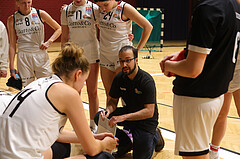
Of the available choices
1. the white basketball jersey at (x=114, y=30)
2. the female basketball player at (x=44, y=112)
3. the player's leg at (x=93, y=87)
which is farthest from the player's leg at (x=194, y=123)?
the player's leg at (x=93, y=87)

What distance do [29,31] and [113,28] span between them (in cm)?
129

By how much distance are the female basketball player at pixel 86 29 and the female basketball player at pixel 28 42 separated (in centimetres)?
51

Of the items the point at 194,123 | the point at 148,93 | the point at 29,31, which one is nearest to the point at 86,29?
the point at 29,31

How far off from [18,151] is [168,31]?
15.3m

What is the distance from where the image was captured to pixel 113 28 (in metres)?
3.29

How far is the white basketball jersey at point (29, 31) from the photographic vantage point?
392 cm

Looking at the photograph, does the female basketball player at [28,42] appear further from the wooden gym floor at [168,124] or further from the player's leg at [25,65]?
the wooden gym floor at [168,124]

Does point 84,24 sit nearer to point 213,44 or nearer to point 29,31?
point 29,31

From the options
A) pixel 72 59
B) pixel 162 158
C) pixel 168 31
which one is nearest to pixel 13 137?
pixel 72 59

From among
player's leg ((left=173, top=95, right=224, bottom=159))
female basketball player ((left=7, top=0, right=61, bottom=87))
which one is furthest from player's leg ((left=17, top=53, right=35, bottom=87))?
player's leg ((left=173, top=95, right=224, bottom=159))

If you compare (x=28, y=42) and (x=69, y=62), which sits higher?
(x=69, y=62)

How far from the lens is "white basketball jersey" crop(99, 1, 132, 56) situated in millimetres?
3262

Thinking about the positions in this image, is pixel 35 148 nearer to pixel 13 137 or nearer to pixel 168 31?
pixel 13 137

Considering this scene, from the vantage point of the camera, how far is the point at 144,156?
2785mm
